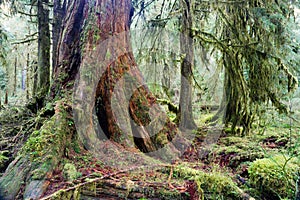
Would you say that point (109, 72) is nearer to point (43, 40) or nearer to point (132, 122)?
point (132, 122)

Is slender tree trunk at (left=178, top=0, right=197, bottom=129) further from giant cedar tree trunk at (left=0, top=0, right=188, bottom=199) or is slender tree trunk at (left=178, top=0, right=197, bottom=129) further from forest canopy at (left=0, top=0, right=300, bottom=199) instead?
giant cedar tree trunk at (left=0, top=0, right=188, bottom=199)

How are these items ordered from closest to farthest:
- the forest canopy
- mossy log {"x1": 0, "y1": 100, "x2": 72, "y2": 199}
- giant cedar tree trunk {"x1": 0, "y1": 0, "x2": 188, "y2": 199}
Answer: mossy log {"x1": 0, "y1": 100, "x2": 72, "y2": 199}, the forest canopy, giant cedar tree trunk {"x1": 0, "y1": 0, "x2": 188, "y2": 199}

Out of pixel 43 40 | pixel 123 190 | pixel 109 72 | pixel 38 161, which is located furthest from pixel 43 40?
pixel 123 190

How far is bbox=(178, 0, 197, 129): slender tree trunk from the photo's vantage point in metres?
5.46

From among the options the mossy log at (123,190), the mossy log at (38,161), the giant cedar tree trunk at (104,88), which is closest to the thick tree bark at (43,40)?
the giant cedar tree trunk at (104,88)

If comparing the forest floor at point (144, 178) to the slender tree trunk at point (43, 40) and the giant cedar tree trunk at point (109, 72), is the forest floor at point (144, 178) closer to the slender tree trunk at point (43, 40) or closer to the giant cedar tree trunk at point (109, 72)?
the giant cedar tree trunk at point (109, 72)

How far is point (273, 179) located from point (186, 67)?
337 centimetres

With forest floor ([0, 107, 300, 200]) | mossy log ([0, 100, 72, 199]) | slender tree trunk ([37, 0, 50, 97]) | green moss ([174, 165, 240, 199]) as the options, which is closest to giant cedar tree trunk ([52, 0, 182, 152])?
mossy log ([0, 100, 72, 199])

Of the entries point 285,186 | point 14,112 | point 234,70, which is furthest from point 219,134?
point 14,112

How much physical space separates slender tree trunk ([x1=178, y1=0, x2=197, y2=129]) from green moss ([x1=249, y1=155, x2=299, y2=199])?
9.41ft

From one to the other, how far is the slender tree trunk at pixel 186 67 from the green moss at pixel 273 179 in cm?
287

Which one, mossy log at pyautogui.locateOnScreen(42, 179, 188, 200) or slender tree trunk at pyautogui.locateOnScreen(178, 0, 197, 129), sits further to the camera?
slender tree trunk at pyautogui.locateOnScreen(178, 0, 197, 129)

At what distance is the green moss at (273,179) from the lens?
2705mm

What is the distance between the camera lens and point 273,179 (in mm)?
2775
